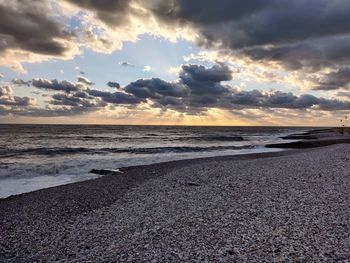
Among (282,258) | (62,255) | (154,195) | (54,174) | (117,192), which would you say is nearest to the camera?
(282,258)

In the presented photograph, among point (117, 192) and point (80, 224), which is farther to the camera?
point (117, 192)

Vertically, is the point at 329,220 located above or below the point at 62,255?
above

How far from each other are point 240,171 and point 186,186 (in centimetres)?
548

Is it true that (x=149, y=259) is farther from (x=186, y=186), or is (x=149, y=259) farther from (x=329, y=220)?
(x=186, y=186)

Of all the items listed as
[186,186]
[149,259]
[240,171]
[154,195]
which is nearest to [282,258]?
[149,259]

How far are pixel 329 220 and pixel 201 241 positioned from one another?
15.0 feet

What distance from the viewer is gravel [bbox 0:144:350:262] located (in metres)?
8.77

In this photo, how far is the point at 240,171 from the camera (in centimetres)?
2197

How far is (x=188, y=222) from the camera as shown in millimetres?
11258

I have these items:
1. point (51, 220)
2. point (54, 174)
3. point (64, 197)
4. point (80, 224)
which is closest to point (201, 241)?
point (80, 224)

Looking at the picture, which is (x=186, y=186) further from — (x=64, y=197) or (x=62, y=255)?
(x=62, y=255)

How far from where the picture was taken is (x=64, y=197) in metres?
16.9

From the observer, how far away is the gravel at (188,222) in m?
8.77

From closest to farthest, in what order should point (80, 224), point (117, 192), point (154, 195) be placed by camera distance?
point (80, 224)
point (154, 195)
point (117, 192)
